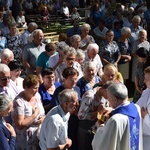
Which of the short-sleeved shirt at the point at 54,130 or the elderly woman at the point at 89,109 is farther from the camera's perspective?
the elderly woman at the point at 89,109

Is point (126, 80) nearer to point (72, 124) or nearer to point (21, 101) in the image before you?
point (72, 124)

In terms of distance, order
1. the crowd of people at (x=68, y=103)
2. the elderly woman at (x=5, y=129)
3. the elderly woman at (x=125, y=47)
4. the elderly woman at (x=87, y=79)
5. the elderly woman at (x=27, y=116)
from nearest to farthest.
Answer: the elderly woman at (x=5, y=129), the crowd of people at (x=68, y=103), the elderly woman at (x=27, y=116), the elderly woman at (x=87, y=79), the elderly woman at (x=125, y=47)

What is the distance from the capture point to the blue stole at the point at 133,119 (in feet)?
12.6

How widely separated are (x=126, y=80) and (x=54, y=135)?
5335 millimetres

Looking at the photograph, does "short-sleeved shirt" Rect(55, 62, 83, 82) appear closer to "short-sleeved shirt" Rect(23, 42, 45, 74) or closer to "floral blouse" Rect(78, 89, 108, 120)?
"short-sleeved shirt" Rect(23, 42, 45, 74)

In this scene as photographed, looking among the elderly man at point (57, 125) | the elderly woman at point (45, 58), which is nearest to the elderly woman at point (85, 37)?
the elderly woman at point (45, 58)

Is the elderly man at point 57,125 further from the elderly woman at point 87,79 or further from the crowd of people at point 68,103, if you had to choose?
the elderly woman at point 87,79

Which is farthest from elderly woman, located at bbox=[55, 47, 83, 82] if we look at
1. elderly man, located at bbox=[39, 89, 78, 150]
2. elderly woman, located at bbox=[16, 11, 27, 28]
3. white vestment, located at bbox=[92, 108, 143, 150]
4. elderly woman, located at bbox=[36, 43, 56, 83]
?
elderly woman, located at bbox=[16, 11, 27, 28]

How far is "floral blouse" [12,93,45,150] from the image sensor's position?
4301 millimetres

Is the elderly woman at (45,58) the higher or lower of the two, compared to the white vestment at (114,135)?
higher

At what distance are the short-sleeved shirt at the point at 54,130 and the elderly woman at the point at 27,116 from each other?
1.39ft

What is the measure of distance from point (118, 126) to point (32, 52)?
3489 millimetres

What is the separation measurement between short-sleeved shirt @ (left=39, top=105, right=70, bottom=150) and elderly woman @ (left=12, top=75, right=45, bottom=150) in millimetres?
425

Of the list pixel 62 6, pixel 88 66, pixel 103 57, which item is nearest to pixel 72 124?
pixel 88 66
